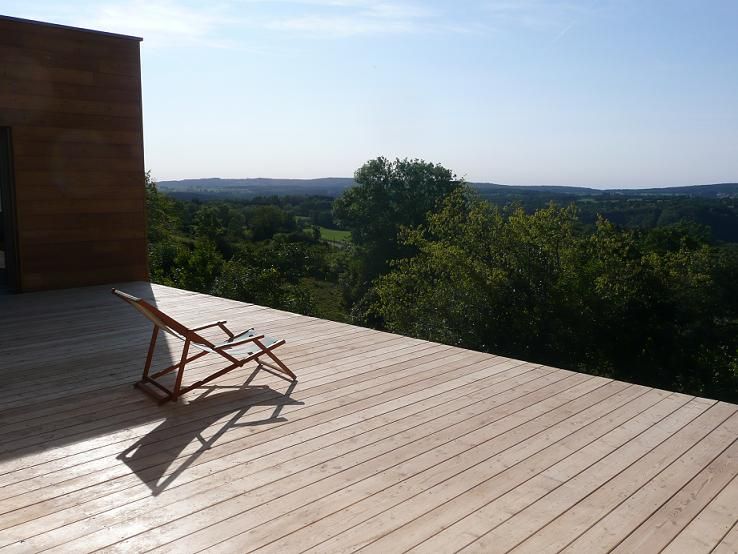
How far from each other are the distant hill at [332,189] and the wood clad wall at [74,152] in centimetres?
1686

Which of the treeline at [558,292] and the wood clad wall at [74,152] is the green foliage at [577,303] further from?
the wood clad wall at [74,152]

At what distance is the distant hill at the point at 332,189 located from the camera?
95.9 ft

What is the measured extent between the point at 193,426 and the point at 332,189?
4041 cm

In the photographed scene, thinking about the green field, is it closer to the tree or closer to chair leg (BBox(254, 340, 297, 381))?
the tree

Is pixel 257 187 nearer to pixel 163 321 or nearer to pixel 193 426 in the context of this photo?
pixel 163 321

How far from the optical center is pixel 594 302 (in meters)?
16.2

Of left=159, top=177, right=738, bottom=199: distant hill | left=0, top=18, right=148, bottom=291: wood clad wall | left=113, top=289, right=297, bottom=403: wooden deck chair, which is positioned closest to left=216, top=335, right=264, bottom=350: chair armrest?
left=113, top=289, right=297, bottom=403: wooden deck chair

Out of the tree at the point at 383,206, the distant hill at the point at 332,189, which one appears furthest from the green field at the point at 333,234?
the distant hill at the point at 332,189

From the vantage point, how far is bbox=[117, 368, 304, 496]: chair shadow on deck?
261 cm

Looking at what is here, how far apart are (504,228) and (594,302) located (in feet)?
9.97

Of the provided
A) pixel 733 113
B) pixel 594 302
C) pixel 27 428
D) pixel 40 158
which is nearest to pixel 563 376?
pixel 27 428

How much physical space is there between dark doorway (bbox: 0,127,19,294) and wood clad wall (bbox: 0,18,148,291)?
8 centimetres

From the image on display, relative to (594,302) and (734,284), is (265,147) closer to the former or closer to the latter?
(594,302)

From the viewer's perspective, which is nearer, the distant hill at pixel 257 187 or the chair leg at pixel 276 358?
the chair leg at pixel 276 358
